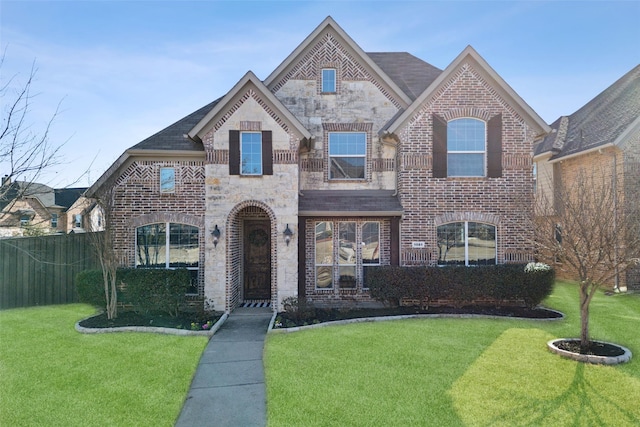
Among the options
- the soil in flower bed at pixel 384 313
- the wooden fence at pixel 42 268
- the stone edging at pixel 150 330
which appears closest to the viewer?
the stone edging at pixel 150 330

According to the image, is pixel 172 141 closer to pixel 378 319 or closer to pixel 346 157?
pixel 346 157

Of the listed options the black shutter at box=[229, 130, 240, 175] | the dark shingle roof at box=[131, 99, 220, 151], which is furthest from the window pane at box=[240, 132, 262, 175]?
the dark shingle roof at box=[131, 99, 220, 151]

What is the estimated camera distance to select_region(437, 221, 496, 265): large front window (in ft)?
36.1

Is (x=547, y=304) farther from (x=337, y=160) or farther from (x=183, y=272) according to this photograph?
(x=183, y=272)

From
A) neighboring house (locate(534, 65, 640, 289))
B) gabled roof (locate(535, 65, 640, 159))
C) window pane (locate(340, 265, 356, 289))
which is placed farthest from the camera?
gabled roof (locate(535, 65, 640, 159))

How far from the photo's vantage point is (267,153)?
10430mm

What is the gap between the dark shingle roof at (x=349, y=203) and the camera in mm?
10867

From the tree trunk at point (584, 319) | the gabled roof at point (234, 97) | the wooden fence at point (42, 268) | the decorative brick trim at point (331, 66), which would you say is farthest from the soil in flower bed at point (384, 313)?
the wooden fence at point (42, 268)

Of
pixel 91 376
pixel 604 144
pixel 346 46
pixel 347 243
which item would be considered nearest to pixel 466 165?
pixel 347 243

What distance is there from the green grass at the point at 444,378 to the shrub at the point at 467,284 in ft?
5.18

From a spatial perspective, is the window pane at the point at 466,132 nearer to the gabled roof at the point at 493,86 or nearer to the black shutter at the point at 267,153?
the gabled roof at the point at 493,86

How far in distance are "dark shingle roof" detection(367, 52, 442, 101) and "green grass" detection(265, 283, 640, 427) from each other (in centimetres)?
946

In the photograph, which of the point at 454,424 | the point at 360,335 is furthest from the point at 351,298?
the point at 454,424

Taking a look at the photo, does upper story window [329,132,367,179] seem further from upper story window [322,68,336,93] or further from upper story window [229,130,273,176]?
upper story window [229,130,273,176]
